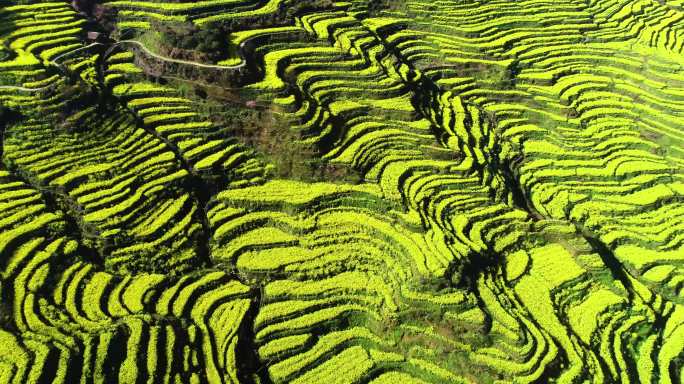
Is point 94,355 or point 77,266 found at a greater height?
Answer: point 77,266

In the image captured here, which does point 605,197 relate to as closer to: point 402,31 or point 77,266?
point 402,31

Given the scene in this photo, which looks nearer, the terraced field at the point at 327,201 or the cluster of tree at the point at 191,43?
the terraced field at the point at 327,201

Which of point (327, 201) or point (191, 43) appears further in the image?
point (191, 43)

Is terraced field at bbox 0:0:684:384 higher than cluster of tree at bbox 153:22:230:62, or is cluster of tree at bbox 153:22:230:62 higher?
cluster of tree at bbox 153:22:230:62

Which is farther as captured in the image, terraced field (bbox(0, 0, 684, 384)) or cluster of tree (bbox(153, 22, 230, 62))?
cluster of tree (bbox(153, 22, 230, 62))

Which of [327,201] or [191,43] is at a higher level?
[191,43]

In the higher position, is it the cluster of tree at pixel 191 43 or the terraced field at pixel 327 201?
the cluster of tree at pixel 191 43

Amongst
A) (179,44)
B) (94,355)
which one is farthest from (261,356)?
(179,44)

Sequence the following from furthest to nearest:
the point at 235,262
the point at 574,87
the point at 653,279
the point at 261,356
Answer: the point at 574,87, the point at 653,279, the point at 235,262, the point at 261,356
